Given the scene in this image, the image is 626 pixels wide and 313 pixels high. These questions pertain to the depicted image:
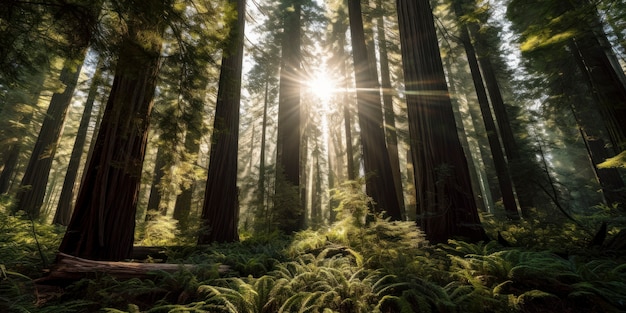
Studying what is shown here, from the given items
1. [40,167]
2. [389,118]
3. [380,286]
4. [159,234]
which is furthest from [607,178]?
[40,167]

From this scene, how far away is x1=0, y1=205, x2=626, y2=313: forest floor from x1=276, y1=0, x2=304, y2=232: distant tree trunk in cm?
586

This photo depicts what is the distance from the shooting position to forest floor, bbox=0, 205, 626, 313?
2.42 metres

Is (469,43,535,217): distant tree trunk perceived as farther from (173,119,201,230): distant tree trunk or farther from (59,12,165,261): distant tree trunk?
(59,12,165,261): distant tree trunk

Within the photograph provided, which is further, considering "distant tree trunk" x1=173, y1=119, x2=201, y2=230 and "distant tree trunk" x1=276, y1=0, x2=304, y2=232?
"distant tree trunk" x1=276, y1=0, x2=304, y2=232

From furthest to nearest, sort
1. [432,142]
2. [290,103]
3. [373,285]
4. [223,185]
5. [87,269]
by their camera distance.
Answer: [290,103]
[223,185]
[432,142]
[87,269]
[373,285]

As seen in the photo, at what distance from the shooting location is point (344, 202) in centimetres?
501

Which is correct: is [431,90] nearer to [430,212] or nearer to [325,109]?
[430,212]

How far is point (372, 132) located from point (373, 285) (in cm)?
514

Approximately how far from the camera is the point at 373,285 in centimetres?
284

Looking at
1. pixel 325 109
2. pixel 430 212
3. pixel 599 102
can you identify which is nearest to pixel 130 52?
pixel 430 212

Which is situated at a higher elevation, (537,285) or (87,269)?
(87,269)

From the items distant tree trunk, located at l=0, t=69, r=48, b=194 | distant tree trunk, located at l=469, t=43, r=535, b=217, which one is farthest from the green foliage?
distant tree trunk, located at l=0, t=69, r=48, b=194

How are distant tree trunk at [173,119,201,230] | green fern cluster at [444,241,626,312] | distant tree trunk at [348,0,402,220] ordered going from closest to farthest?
green fern cluster at [444,241,626,312], distant tree trunk at [173,119,201,230], distant tree trunk at [348,0,402,220]

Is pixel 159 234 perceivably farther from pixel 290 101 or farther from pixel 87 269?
pixel 290 101
